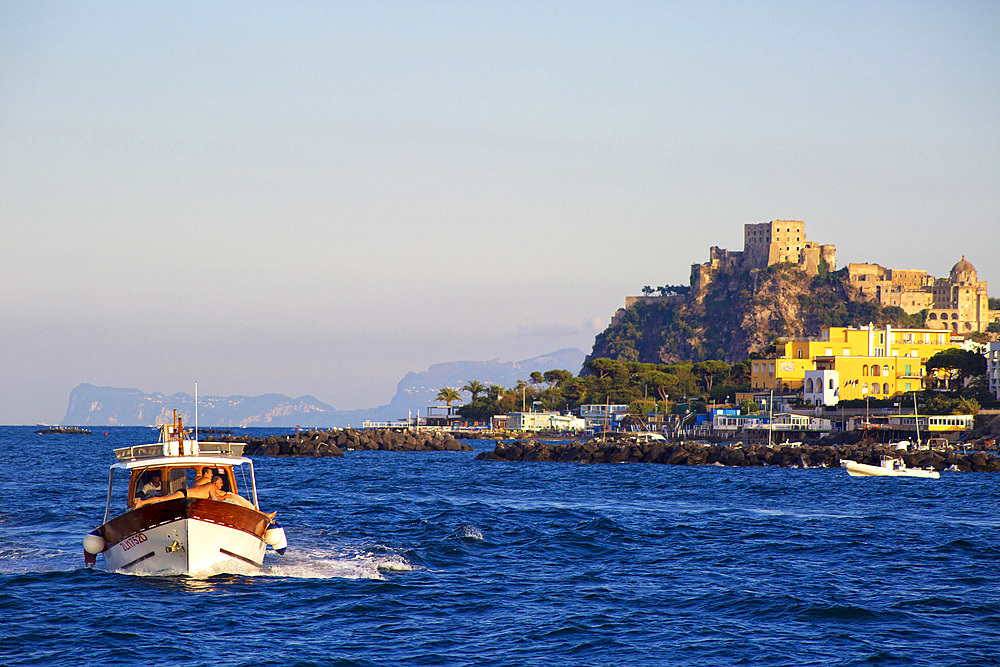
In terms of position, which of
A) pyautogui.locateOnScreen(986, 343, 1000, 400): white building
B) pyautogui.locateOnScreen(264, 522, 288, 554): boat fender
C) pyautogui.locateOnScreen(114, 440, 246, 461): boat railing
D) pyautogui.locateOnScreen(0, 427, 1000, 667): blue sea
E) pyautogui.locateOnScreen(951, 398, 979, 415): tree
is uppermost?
pyautogui.locateOnScreen(986, 343, 1000, 400): white building

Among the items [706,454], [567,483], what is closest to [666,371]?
[706,454]

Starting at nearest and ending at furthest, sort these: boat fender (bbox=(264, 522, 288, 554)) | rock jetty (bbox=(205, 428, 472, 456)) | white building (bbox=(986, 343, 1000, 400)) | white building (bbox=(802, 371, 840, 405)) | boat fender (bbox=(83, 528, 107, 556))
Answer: boat fender (bbox=(83, 528, 107, 556)), boat fender (bbox=(264, 522, 288, 554)), rock jetty (bbox=(205, 428, 472, 456)), white building (bbox=(986, 343, 1000, 400)), white building (bbox=(802, 371, 840, 405))

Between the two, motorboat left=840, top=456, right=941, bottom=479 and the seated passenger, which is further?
motorboat left=840, top=456, right=941, bottom=479

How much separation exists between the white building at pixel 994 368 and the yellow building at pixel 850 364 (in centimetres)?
1428

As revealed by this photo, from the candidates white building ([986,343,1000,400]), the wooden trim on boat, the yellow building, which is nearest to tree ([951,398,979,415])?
white building ([986,343,1000,400])

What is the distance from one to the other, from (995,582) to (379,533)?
60.0 feet

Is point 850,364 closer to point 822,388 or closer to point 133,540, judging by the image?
point 822,388

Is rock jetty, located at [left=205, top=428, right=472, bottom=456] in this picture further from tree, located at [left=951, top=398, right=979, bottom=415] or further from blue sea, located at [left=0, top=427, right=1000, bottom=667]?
blue sea, located at [left=0, top=427, right=1000, bottom=667]

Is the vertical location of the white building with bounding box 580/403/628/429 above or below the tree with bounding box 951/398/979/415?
below

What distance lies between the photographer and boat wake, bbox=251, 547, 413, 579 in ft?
81.8

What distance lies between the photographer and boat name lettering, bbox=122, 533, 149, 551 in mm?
22344

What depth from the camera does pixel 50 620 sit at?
1973cm

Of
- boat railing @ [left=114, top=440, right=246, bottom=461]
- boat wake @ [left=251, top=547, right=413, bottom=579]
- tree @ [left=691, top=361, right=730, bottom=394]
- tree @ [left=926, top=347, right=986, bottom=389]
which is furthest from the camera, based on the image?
tree @ [left=691, top=361, right=730, bottom=394]

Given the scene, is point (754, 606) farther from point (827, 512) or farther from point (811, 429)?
point (811, 429)
